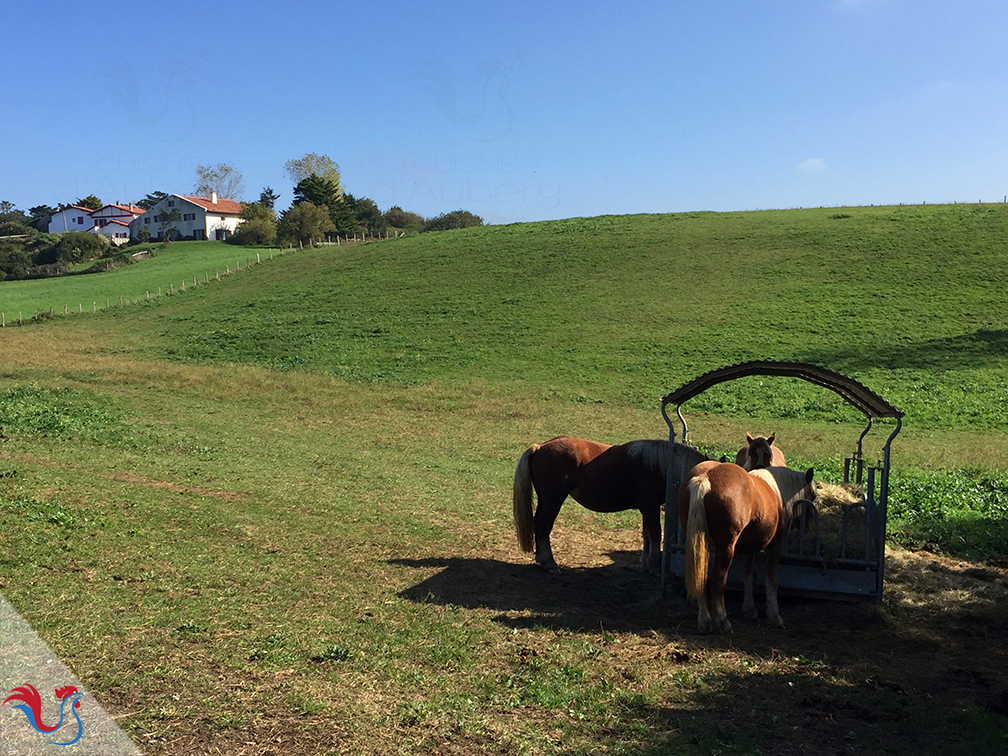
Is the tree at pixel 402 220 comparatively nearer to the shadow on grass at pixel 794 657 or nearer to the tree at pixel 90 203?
the tree at pixel 90 203

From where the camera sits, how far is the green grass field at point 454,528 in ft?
19.4

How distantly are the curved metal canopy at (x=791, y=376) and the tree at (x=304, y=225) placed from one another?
262ft

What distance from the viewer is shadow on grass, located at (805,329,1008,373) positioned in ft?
100

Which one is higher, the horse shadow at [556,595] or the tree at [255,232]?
the tree at [255,232]

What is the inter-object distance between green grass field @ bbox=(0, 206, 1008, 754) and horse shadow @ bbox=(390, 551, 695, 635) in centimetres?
6

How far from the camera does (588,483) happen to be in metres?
10.1

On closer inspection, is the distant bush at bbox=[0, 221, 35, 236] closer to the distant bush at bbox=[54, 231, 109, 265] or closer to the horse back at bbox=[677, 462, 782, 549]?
the distant bush at bbox=[54, 231, 109, 265]

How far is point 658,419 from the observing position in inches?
958

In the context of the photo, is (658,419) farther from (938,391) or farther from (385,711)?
(385,711)

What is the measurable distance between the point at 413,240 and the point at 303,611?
61.8 meters

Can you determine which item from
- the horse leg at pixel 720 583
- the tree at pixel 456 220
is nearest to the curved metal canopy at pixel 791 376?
the horse leg at pixel 720 583

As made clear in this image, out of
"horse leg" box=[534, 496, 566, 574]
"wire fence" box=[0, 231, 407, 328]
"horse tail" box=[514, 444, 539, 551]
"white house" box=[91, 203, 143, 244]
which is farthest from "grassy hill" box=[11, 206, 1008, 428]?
"white house" box=[91, 203, 143, 244]

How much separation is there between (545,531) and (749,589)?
273 centimetres

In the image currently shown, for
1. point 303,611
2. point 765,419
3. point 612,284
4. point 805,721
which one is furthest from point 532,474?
point 612,284
